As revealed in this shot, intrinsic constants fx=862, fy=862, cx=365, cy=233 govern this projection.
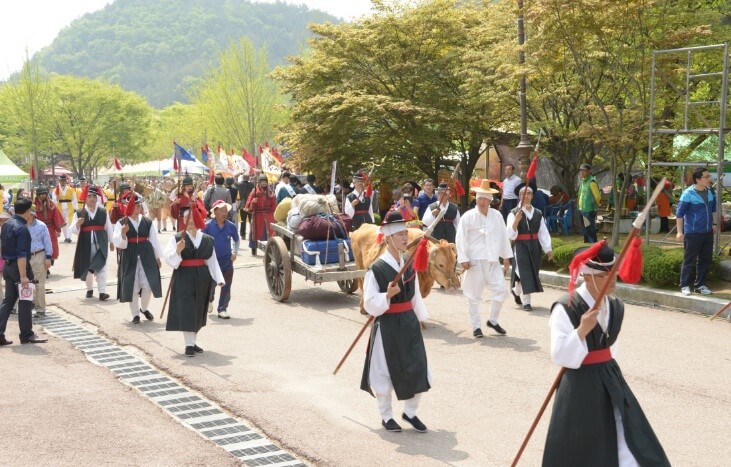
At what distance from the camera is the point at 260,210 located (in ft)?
63.2

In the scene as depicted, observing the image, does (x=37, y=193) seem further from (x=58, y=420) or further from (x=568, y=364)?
(x=568, y=364)

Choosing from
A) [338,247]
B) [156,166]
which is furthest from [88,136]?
[338,247]

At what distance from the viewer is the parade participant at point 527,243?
12.3m


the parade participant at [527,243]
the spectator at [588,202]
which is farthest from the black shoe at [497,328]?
the spectator at [588,202]

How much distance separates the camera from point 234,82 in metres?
55.2

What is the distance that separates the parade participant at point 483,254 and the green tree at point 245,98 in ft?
146

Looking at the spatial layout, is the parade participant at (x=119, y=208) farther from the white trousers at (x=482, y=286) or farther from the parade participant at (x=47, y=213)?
the white trousers at (x=482, y=286)

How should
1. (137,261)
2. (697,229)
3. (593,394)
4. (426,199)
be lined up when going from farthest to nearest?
(426,199)
(697,229)
(137,261)
(593,394)

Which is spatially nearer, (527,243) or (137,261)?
(137,261)

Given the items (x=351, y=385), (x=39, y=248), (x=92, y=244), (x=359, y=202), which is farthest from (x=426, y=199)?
(x=351, y=385)

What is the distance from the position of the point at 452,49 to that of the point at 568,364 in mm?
18190

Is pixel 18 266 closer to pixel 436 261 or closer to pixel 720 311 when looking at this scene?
pixel 436 261

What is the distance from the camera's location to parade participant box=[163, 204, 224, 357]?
32.1 feet

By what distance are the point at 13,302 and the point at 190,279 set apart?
2474 mm
